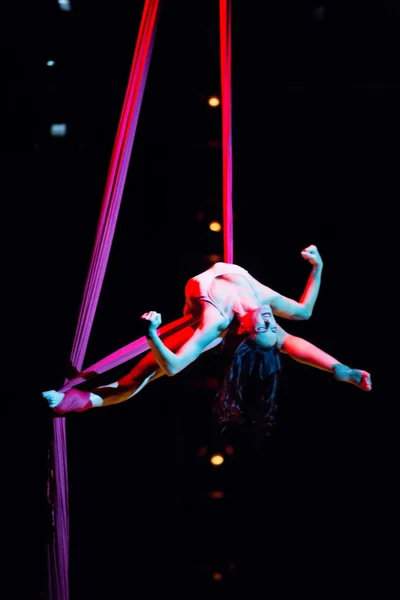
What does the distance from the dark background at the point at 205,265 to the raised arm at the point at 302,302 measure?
35.5 inches

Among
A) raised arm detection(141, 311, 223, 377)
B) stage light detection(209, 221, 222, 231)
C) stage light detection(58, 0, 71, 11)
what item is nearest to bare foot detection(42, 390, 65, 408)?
raised arm detection(141, 311, 223, 377)

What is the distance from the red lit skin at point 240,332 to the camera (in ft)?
10.4

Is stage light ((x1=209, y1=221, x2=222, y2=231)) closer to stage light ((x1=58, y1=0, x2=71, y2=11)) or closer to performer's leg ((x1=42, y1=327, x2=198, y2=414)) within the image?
performer's leg ((x1=42, y1=327, x2=198, y2=414))

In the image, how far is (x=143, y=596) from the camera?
13.5ft

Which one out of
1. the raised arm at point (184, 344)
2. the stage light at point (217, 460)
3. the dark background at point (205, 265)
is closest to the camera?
the raised arm at point (184, 344)

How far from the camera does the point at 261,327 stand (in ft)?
10.7

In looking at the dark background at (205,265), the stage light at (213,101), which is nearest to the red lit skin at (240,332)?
the dark background at (205,265)

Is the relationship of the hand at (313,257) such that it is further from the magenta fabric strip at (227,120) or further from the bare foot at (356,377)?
the bare foot at (356,377)

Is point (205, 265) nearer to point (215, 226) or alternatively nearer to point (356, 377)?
point (215, 226)

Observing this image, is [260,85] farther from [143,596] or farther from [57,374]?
[143,596]

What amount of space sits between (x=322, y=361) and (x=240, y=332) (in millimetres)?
375

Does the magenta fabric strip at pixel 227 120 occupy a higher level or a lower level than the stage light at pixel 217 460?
higher

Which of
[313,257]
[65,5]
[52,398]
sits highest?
[65,5]

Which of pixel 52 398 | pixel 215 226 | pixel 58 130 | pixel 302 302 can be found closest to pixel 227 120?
pixel 302 302
